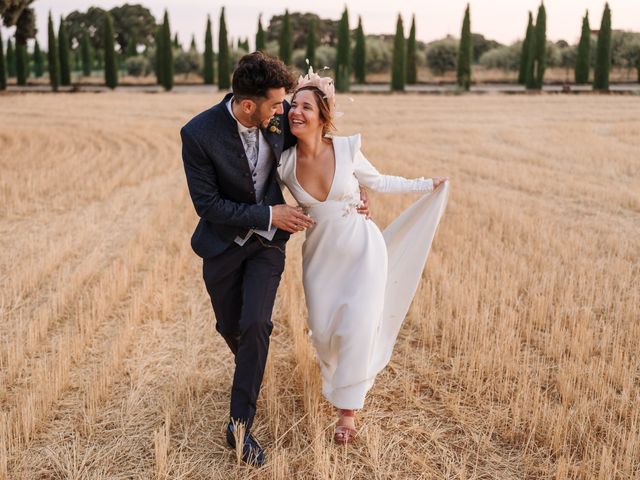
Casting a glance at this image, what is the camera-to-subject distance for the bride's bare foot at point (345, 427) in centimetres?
418

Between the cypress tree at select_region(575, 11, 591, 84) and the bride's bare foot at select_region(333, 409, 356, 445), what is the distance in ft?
157

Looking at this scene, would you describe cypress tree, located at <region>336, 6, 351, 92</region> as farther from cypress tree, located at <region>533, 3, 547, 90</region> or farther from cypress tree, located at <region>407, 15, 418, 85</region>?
cypress tree, located at <region>533, 3, 547, 90</region>

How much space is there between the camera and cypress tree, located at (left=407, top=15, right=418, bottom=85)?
1957 inches

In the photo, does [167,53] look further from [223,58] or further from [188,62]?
[188,62]

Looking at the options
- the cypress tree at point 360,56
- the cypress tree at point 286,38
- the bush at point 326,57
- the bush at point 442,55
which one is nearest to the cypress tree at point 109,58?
the cypress tree at point 286,38

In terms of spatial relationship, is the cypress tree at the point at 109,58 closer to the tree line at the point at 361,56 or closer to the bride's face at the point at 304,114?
the tree line at the point at 361,56

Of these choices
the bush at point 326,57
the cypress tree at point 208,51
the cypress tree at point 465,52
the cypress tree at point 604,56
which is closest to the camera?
the cypress tree at point 604,56

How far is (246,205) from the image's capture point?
3996 mm

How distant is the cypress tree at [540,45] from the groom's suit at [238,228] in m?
45.1

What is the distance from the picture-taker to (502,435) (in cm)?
428

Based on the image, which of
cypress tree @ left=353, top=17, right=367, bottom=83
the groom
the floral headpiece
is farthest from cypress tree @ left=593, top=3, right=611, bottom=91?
the groom

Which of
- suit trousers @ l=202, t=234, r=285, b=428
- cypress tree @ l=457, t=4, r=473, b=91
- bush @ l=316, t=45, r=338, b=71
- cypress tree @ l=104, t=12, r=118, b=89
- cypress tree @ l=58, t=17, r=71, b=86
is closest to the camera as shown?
suit trousers @ l=202, t=234, r=285, b=428

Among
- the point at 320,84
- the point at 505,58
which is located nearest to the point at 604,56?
the point at 505,58

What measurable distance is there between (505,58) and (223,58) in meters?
27.4
